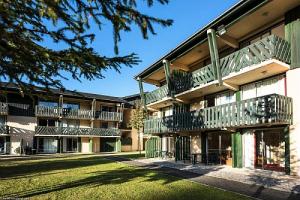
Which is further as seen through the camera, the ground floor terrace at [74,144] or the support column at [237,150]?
the ground floor terrace at [74,144]

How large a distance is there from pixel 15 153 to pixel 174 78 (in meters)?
27.3

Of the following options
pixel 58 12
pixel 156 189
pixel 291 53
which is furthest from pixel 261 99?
pixel 58 12

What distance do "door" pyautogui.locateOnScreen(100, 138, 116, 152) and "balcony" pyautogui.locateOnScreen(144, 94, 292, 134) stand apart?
26545mm

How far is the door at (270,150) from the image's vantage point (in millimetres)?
17250

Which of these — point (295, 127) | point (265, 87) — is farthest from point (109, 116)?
point (295, 127)

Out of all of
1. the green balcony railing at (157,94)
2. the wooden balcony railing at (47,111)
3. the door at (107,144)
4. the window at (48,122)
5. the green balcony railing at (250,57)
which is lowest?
the door at (107,144)

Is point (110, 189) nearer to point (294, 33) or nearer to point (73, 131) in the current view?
point (294, 33)

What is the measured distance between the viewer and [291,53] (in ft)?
53.4

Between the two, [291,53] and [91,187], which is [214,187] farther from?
[291,53]

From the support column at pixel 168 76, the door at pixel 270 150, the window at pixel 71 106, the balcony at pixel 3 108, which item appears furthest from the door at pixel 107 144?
the door at pixel 270 150

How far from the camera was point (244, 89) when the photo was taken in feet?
66.4

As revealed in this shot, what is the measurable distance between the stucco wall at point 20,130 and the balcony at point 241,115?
2544 centimetres

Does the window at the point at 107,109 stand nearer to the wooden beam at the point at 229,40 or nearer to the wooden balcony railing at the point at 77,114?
the wooden balcony railing at the point at 77,114

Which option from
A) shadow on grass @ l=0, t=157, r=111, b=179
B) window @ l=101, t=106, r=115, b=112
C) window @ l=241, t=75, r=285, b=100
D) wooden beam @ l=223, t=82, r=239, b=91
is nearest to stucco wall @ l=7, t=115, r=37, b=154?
window @ l=101, t=106, r=115, b=112
